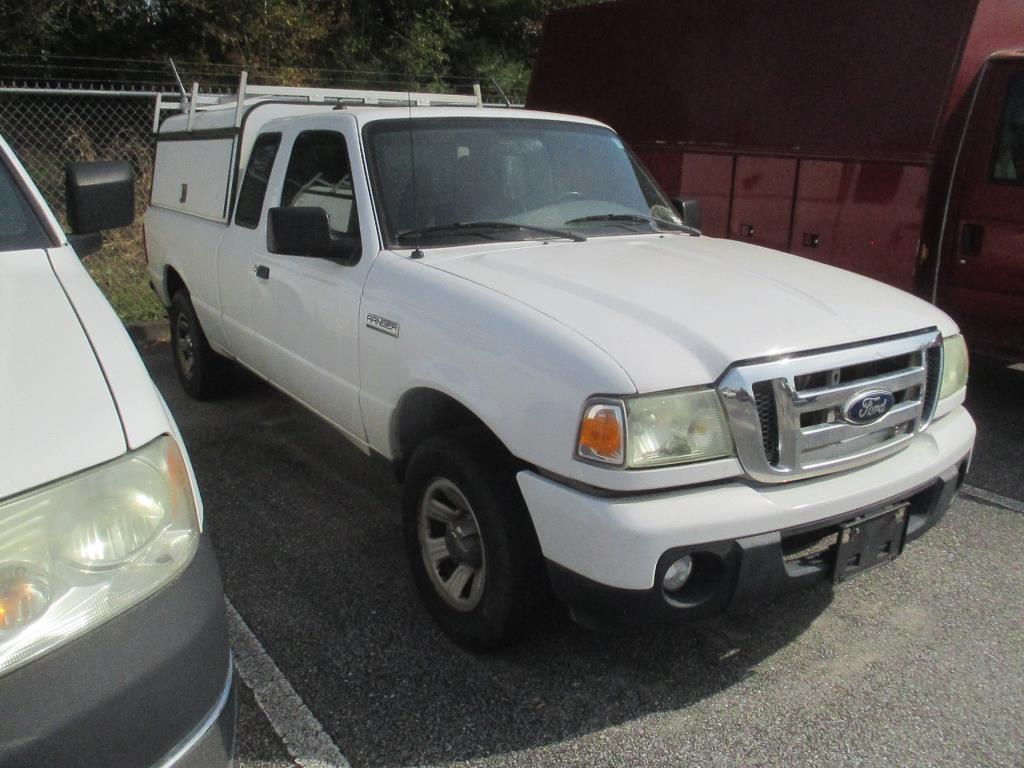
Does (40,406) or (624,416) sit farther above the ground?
(40,406)

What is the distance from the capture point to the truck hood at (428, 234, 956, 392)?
2580 millimetres

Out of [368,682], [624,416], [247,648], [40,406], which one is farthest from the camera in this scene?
[247,648]

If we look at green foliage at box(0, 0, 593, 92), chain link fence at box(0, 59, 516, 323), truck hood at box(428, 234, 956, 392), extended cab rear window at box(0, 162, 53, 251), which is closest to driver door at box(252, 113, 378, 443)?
truck hood at box(428, 234, 956, 392)

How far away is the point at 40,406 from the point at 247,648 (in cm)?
157

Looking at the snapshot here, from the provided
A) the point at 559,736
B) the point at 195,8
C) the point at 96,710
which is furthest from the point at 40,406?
the point at 195,8

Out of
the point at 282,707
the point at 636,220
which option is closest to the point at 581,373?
the point at 282,707

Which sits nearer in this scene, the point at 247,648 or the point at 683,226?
the point at 247,648

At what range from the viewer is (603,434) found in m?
2.46

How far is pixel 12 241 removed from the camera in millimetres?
2725

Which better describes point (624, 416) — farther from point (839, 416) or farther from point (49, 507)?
point (49, 507)

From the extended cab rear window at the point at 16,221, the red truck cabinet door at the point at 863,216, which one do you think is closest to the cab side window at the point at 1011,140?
the red truck cabinet door at the point at 863,216

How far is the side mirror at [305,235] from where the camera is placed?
342 centimetres

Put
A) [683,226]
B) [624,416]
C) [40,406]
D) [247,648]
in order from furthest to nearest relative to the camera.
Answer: [683,226] < [247,648] < [624,416] < [40,406]

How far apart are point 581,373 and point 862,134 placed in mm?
4371
